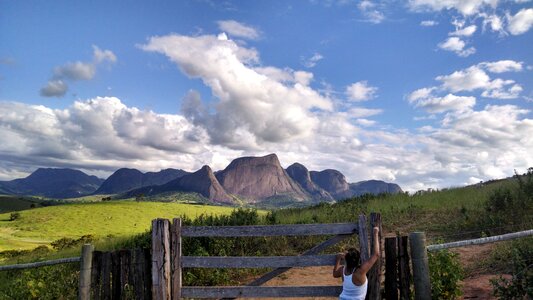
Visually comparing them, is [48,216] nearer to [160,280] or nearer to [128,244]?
[128,244]

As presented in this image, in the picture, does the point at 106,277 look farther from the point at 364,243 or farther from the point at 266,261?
the point at 364,243

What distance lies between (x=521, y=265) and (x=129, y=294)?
7.63m

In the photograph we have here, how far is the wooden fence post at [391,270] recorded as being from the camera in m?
7.02

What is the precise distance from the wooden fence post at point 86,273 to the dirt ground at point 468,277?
5.27m

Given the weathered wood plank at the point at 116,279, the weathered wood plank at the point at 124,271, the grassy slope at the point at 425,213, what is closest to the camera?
the weathered wood plank at the point at 124,271

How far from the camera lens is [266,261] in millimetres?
7086

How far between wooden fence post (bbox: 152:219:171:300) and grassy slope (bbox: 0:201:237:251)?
4575 centimetres

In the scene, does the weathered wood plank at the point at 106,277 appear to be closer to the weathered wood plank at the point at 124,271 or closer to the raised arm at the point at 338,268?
the weathered wood plank at the point at 124,271

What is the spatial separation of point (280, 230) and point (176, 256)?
7.05 feet

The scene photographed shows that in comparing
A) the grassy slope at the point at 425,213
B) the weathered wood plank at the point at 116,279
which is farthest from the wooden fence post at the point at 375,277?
the grassy slope at the point at 425,213

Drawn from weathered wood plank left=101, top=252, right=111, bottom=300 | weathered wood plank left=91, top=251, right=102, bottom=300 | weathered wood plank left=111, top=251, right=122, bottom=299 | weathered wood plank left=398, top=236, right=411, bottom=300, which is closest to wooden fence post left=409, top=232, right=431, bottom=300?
weathered wood plank left=398, top=236, right=411, bottom=300

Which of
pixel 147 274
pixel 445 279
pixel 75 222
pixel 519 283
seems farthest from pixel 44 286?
pixel 75 222

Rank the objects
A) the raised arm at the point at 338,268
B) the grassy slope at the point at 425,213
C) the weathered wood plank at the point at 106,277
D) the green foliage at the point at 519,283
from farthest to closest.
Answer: the grassy slope at the point at 425,213
the weathered wood plank at the point at 106,277
the raised arm at the point at 338,268
the green foliage at the point at 519,283

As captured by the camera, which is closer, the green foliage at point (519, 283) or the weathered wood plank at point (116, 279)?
the green foliage at point (519, 283)
